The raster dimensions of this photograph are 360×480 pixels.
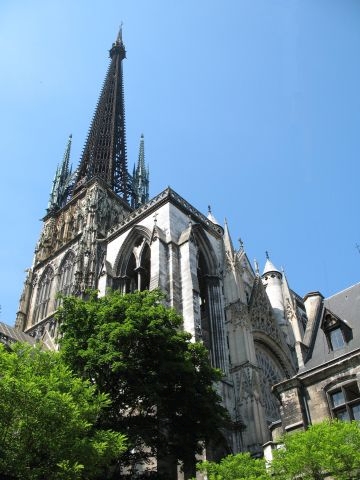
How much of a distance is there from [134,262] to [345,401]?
1800cm

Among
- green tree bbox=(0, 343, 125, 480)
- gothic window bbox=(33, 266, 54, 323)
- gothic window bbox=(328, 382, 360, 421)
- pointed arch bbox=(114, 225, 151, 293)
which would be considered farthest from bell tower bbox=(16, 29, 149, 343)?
green tree bbox=(0, 343, 125, 480)

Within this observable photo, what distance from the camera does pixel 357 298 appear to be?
17.6 metres

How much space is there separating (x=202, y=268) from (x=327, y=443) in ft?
63.8

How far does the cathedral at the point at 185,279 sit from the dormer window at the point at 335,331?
1.07m

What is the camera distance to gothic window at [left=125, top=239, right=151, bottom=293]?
94.9ft

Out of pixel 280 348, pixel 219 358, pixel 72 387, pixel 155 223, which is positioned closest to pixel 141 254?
pixel 155 223

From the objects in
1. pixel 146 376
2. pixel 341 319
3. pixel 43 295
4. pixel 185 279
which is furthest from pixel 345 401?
pixel 43 295

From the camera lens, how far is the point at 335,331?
16.5 meters

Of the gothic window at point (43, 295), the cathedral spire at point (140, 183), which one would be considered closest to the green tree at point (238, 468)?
the gothic window at point (43, 295)

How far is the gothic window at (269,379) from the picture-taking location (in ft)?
86.8

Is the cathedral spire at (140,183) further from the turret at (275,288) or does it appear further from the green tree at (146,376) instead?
the green tree at (146,376)

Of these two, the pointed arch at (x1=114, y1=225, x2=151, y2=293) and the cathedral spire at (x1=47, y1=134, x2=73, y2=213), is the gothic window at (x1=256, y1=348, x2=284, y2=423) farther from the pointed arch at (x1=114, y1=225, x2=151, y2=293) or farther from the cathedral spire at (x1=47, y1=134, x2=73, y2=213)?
the cathedral spire at (x1=47, y1=134, x2=73, y2=213)

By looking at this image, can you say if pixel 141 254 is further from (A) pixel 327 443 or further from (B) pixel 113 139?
(B) pixel 113 139

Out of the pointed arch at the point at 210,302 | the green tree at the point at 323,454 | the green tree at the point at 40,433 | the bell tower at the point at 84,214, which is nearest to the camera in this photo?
the green tree at the point at 323,454
